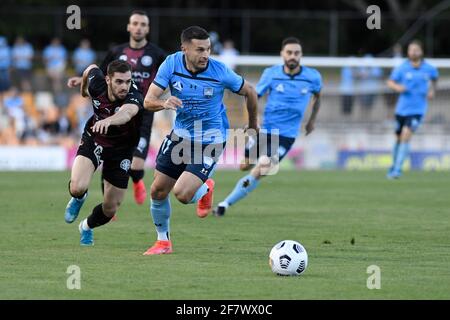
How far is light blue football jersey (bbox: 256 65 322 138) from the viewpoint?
1553 cm

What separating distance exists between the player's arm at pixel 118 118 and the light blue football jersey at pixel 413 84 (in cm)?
1223

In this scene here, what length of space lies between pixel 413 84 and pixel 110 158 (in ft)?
40.2

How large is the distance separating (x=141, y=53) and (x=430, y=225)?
186 inches

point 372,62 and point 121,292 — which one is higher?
point 372,62

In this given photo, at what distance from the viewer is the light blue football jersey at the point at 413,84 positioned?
22094 mm

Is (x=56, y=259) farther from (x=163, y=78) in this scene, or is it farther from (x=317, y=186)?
(x=317, y=186)

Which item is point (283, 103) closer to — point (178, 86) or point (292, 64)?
point (292, 64)

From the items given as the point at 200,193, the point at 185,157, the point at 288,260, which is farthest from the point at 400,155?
the point at 288,260

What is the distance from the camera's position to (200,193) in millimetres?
11422

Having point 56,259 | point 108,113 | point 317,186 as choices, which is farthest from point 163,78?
point 317,186

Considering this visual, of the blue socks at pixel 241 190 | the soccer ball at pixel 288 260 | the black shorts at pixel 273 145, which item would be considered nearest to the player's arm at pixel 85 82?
the soccer ball at pixel 288 260

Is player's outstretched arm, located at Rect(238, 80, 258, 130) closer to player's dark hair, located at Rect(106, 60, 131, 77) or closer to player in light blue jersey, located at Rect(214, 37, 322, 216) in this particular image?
player's dark hair, located at Rect(106, 60, 131, 77)
